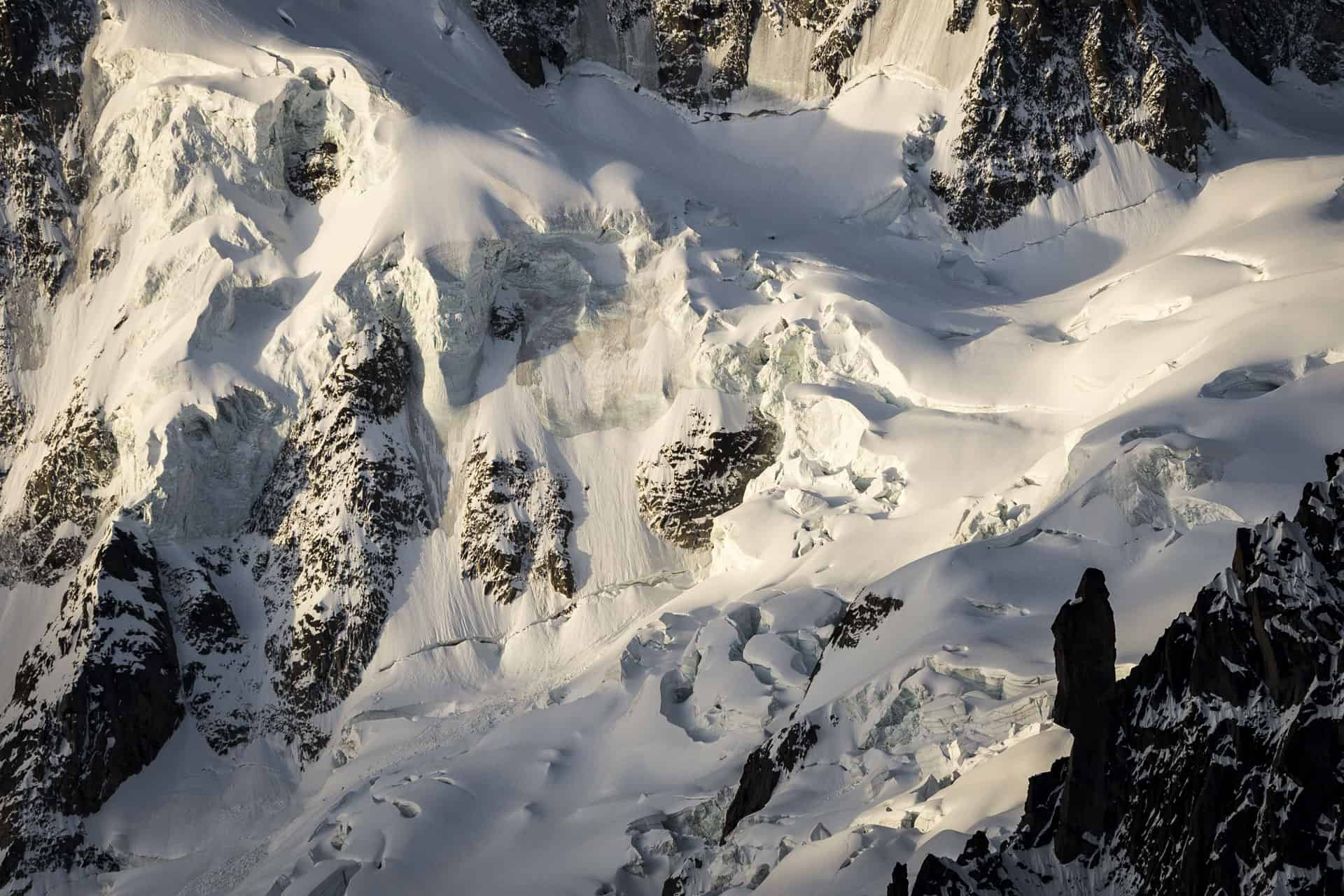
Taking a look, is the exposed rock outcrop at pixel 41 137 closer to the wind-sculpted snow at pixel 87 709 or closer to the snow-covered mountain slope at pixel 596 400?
→ the snow-covered mountain slope at pixel 596 400

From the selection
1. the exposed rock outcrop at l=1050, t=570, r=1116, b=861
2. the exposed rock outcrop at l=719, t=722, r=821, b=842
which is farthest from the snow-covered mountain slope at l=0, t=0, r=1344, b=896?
the exposed rock outcrop at l=1050, t=570, r=1116, b=861

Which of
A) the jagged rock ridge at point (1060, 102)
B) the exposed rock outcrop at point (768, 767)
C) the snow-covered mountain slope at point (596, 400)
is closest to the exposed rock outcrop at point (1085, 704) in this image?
the snow-covered mountain slope at point (596, 400)

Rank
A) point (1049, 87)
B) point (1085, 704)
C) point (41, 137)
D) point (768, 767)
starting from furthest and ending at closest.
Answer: point (1049, 87), point (41, 137), point (768, 767), point (1085, 704)

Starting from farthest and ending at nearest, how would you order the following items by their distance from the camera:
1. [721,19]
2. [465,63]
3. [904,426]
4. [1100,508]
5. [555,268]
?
[721,19], [465,63], [555,268], [904,426], [1100,508]

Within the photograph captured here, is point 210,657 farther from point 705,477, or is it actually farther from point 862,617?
point 862,617

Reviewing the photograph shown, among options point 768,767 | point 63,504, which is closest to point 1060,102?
point 768,767

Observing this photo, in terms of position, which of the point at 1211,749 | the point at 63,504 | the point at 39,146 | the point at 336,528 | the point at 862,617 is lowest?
the point at 336,528

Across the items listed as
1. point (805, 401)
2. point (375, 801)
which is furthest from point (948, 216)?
point (375, 801)

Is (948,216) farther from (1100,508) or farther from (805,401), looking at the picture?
(1100,508)
